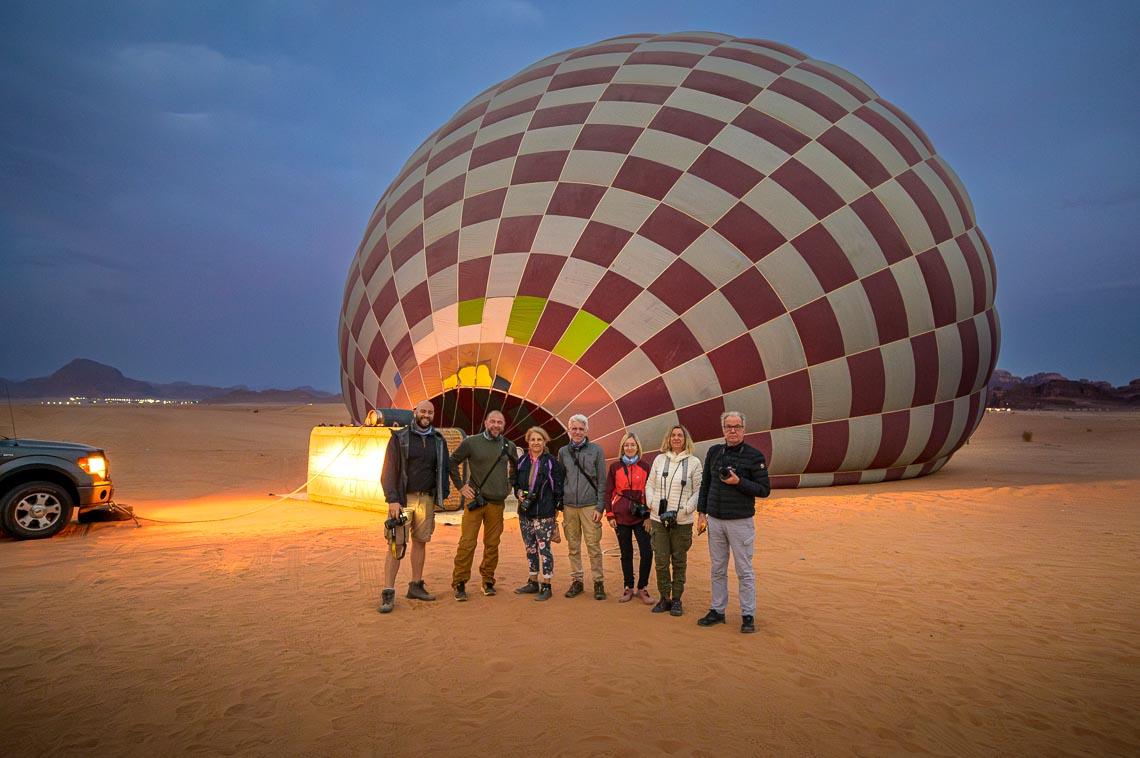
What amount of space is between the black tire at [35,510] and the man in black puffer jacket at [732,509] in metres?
6.40

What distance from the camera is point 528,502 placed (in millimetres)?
4746

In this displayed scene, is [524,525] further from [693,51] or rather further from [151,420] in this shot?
[151,420]

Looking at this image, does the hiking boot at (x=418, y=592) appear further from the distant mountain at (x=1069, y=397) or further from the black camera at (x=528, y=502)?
the distant mountain at (x=1069, y=397)

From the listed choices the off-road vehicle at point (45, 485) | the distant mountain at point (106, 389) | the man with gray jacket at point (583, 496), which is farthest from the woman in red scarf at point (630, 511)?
the distant mountain at point (106, 389)

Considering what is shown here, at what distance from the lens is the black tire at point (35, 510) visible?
639 centimetres

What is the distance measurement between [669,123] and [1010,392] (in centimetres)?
8004

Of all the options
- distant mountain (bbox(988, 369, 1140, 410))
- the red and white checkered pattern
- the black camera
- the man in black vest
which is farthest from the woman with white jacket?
distant mountain (bbox(988, 369, 1140, 410))

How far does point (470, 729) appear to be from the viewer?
2805 millimetres

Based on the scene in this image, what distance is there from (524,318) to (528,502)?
3226 millimetres

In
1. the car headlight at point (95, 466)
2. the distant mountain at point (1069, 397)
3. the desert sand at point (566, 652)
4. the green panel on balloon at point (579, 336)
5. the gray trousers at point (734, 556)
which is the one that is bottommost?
the desert sand at point (566, 652)

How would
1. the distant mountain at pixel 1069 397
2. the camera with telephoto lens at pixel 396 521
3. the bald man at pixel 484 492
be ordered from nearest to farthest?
the camera with telephoto lens at pixel 396 521
the bald man at pixel 484 492
the distant mountain at pixel 1069 397

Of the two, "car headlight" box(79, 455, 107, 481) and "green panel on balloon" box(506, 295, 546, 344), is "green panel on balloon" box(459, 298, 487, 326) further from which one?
"car headlight" box(79, 455, 107, 481)

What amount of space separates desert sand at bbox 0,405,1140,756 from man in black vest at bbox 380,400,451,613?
1.22ft

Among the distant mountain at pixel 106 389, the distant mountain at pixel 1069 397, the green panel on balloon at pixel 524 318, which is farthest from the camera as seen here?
the distant mountain at pixel 106 389
